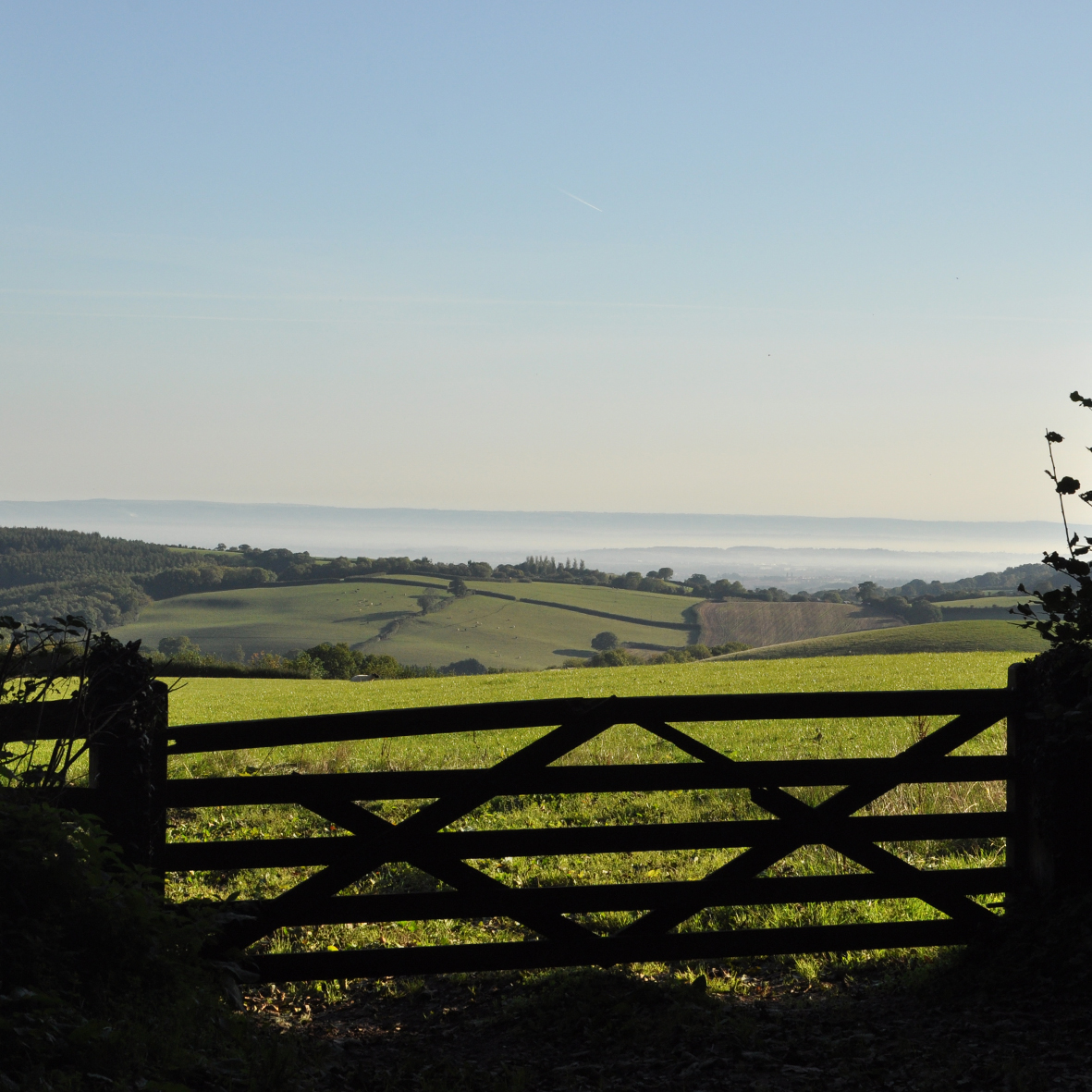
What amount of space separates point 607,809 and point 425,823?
234 inches

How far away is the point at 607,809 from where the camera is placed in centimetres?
1195

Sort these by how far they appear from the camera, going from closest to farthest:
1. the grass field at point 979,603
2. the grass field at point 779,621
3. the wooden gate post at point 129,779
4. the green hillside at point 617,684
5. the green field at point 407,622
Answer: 1. the wooden gate post at point 129,779
2. the green hillside at point 617,684
3. the grass field at point 979,603
4. the grass field at point 779,621
5. the green field at point 407,622

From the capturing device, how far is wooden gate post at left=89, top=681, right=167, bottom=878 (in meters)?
6.14

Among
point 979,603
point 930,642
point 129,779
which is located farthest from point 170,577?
point 129,779

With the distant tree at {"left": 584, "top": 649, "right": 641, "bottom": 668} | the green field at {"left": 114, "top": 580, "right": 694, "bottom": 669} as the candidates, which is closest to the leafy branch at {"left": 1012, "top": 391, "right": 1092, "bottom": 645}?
the distant tree at {"left": 584, "top": 649, "right": 641, "bottom": 668}

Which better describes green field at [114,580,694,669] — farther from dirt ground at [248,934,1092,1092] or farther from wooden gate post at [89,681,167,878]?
wooden gate post at [89,681,167,878]

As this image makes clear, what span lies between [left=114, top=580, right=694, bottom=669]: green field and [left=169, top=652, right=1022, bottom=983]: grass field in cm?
11075

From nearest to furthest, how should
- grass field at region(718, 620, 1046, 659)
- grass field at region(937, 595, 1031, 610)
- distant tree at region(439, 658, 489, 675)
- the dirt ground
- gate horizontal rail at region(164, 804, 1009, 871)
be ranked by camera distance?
the dirt ground → gate horizontal rail at region(164, 804, 1009, 871) → grass field at region(718, 620, 1046, 659) → grass field at region(937, 595, 1031, 610) → distant tree at region(439, 658, 489, 675)

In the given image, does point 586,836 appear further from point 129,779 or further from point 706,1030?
point 129,779

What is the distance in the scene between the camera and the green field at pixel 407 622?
468 ft

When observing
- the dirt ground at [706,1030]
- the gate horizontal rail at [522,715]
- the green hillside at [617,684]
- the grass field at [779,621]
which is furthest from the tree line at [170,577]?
the dirt ground at [706,1030]

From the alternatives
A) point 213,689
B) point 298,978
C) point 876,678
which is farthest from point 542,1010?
point 213,689

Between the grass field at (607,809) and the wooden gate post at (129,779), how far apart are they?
2154 mm

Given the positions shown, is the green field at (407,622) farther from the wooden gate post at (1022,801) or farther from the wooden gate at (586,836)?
the wooden gate at (586,836)
